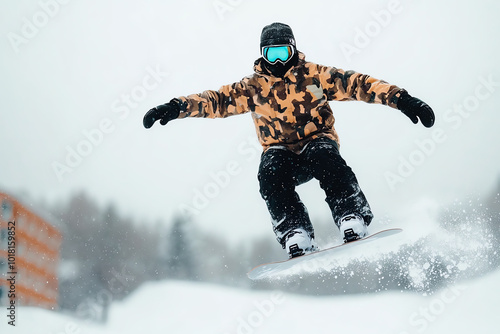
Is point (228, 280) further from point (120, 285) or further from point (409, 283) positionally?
point (409, 283)

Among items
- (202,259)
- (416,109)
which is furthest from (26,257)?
(416,109)

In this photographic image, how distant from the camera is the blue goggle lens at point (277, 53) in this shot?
13.4 feet

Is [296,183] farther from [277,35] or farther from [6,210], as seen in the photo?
[6,210]

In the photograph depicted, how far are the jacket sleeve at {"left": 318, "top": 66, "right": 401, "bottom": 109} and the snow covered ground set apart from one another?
5.77 m

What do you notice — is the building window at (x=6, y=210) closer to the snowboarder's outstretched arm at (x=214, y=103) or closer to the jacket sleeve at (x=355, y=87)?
the snowboarder's outstretched arm at (x=214, y=103)

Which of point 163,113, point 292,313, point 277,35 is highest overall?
point 277,35

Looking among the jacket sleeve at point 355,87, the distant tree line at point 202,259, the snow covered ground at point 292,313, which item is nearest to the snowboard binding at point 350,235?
the jacket sleeve at point 355,87

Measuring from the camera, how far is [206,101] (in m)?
4.31

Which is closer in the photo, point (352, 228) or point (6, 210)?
point (352, 228)

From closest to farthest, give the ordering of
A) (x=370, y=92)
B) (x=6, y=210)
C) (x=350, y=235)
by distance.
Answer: (x=350, y=235)
(x=370, y=92)
(x=6, y=210)

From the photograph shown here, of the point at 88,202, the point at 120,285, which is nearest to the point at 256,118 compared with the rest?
the point at 120,285

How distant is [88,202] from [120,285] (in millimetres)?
5926

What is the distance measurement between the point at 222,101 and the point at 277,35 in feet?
2.76

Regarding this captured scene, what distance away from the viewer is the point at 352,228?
3.39 meters
